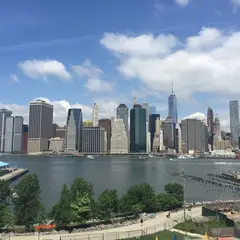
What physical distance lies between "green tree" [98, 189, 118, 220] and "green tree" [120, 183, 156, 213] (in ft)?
4.66

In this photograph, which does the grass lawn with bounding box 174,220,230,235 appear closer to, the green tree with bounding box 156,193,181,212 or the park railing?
the park railing

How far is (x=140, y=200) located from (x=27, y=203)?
1681 cm

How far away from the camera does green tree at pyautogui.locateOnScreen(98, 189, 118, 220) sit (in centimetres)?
4556

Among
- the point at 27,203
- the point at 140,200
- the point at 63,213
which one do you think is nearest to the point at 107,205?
the point at 140,200

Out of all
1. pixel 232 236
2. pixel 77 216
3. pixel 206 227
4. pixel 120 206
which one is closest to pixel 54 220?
pixel 77 216

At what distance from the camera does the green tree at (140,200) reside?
49250 millimetres

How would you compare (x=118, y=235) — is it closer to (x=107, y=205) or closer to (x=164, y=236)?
(x=164, y=236)

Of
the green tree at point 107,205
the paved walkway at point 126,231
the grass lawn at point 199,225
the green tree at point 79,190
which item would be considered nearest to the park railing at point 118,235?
the paved walkway at point 126,231

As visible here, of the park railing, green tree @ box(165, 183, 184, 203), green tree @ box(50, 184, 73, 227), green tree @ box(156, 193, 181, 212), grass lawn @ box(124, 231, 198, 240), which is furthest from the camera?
green tree @ box(165, 183, 184, 203)

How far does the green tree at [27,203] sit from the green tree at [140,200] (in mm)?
12475

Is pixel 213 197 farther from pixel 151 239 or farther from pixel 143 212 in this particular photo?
pixel 151 239

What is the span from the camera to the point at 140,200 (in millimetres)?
51156

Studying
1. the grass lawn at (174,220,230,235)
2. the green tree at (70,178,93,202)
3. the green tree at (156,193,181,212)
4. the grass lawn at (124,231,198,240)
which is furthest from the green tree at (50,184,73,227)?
the green tree at (156,193,181,212)

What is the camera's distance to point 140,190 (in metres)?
51.1
